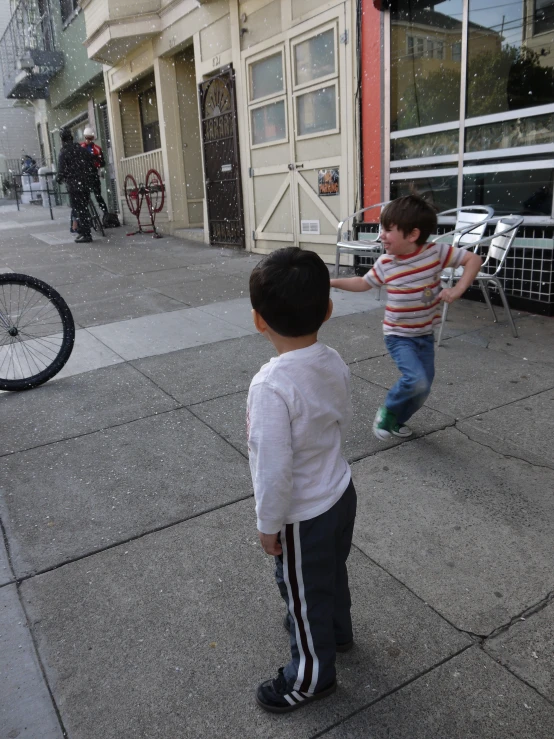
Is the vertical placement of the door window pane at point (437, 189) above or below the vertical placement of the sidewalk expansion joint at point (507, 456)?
above

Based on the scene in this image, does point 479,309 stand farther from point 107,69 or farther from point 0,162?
point 0,162

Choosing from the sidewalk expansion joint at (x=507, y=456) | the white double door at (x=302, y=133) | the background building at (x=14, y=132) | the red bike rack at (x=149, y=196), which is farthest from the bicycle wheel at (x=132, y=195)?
the background building at (x=14, y=132)

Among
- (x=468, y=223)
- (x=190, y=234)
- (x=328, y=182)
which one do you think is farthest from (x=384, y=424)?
(x=190, y=234)

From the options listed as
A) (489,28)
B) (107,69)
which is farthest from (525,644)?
(107,69)

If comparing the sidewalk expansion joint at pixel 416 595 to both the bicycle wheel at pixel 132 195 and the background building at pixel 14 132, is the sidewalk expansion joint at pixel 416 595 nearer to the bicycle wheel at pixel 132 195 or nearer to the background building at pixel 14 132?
the bicycle wheel at pixel 132 195

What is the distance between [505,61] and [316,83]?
2902mm

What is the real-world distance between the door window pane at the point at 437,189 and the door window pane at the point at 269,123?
8.89 feet

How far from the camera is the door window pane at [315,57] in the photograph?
26.0ft

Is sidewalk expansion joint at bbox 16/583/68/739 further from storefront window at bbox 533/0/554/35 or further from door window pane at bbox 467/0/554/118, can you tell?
storefront window at bbox 533/0/554/35

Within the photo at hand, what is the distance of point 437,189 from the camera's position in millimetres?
6953

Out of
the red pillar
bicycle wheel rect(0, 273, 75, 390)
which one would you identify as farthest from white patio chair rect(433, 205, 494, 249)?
bicycle wheel rect(0, 273, 75, 390)

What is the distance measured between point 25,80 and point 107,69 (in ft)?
23.5

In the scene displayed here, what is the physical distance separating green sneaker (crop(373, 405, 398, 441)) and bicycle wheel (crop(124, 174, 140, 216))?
11.6 metres

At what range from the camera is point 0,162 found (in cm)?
3142
